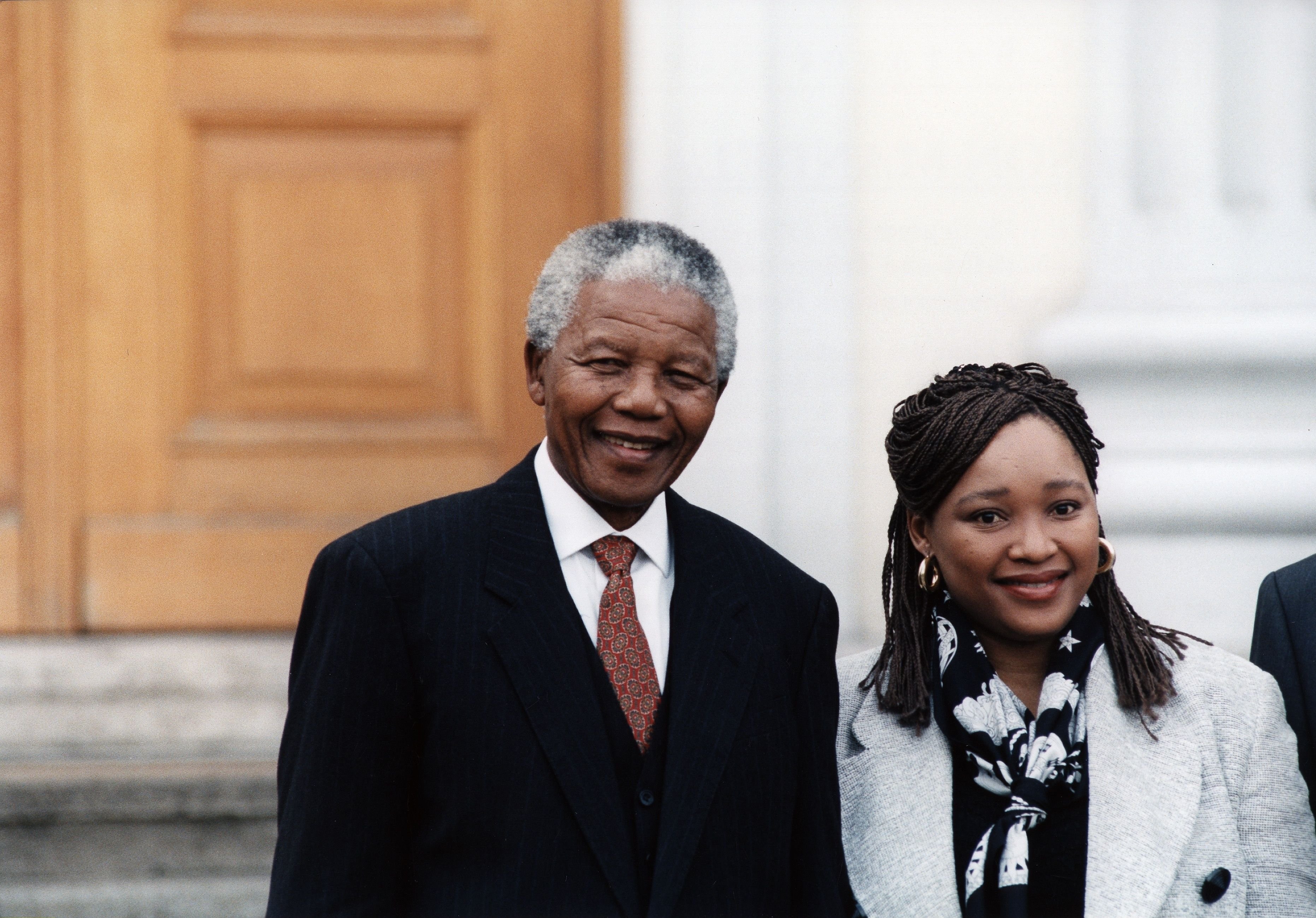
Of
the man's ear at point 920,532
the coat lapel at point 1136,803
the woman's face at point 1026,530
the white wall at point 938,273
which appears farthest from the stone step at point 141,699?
the coat lapel at point 1136,803

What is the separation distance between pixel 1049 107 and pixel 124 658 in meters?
2.57

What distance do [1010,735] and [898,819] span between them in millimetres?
224

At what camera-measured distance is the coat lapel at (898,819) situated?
2133 millimetres

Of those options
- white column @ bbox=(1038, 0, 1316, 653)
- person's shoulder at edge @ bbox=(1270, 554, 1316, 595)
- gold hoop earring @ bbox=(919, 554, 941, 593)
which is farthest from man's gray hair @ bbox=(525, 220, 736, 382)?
white column @ bbox=(1038, 0, 1316, 653)

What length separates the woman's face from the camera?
7.03ft

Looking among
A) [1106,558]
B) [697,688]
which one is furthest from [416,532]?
[1106,558]

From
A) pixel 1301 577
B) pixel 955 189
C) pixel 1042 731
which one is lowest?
Answer: pixel 1042 731

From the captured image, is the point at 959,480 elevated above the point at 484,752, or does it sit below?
above

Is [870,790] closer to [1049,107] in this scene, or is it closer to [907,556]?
[907,556]

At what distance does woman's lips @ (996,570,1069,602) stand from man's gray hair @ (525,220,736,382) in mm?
590

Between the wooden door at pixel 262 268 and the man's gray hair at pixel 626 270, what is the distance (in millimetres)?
1454

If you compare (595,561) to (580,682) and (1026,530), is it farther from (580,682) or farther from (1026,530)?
(1026,530)

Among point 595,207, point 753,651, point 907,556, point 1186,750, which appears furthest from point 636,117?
point 1186,750

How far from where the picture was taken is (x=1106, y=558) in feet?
7.43
